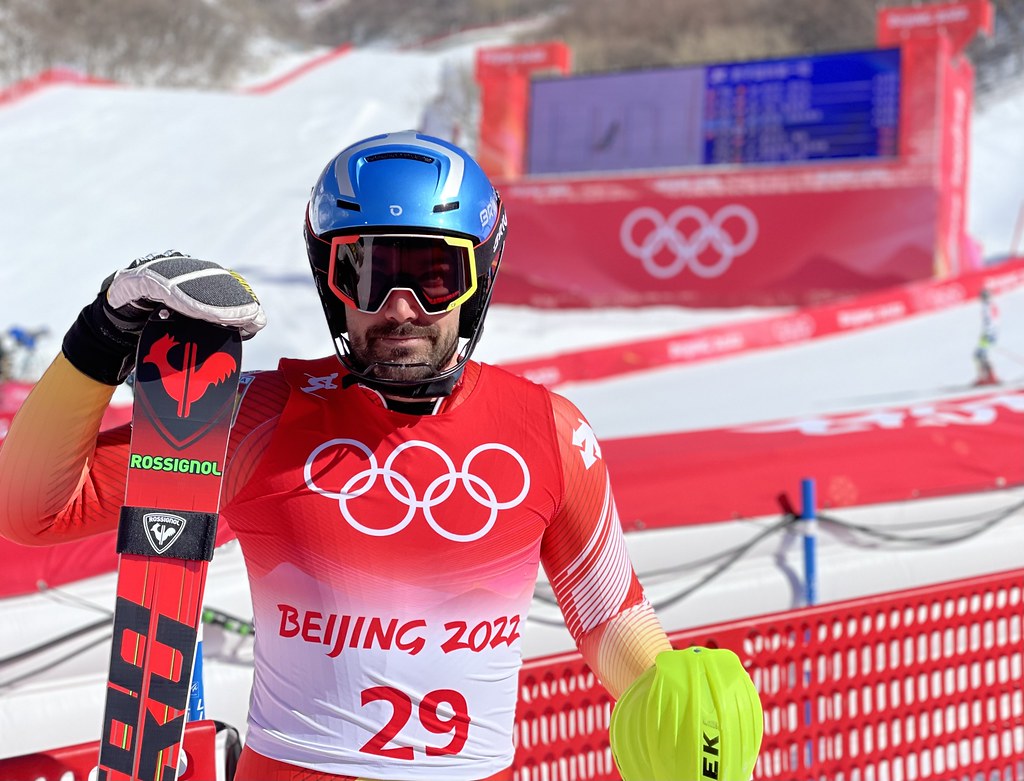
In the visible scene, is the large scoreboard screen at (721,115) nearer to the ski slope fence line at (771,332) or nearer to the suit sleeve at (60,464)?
the ski slope fence line at (771,332)

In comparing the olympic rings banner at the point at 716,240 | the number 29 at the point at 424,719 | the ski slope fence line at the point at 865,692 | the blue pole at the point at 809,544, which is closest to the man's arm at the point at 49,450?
the number 29 at the point at 424,719

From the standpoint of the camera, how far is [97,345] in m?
1.88

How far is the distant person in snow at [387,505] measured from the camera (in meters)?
1.88

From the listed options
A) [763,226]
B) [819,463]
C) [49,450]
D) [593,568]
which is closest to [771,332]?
[763,226]

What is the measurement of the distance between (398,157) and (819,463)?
5.28 m

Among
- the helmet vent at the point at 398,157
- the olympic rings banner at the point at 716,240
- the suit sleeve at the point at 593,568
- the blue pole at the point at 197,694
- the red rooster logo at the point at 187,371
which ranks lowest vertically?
the blue pole at the point at 197,694

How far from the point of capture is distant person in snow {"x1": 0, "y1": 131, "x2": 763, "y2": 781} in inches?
74.1

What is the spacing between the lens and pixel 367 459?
2039mm

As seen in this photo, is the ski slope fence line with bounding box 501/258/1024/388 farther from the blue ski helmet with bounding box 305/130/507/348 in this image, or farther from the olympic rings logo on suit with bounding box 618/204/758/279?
the blue ski helmet with bounding box 305/130/507/348

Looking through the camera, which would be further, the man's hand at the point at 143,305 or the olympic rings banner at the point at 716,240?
the olympic rings banner at the point at 716,240

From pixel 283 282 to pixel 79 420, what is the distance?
67.3 feet

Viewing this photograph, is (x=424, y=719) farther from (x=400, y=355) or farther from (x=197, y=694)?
(x=197, y=694)

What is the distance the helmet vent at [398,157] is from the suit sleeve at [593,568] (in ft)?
1.78

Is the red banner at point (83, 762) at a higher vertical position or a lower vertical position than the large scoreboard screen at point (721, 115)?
lower
